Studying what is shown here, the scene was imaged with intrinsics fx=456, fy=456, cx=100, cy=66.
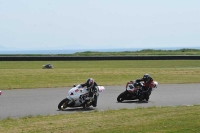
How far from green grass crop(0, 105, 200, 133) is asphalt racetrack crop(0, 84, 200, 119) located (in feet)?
5.71

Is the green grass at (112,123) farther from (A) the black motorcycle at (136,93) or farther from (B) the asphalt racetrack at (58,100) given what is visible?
(A) the black motorcycle at (136,93)

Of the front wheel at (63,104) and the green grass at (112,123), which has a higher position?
the green grass at (112,123)

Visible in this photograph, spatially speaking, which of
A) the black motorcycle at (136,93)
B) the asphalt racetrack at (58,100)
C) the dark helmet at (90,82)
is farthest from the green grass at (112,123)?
the black motorcycle at (136,93)

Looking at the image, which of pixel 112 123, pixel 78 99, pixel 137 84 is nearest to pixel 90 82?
pixel 78 99

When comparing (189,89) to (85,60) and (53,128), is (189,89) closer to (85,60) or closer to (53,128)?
→ (53,128)

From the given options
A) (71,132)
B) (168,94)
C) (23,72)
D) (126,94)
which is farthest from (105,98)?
(23,72)

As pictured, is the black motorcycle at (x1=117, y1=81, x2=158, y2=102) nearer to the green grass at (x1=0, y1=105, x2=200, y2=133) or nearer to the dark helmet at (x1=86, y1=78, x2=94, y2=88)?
the dark helmet at (x1=86, y1=78, x2=94, y2=88)

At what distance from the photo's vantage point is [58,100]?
1823 centimetres

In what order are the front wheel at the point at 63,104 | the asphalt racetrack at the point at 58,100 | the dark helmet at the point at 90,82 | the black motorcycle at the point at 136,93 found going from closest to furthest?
the asphalt racetrack at the point at 58,100 → the front wheel at the point at 63,104 → the dark helmet at the point at 90,82 → the black motorcycle at the point at 136,93

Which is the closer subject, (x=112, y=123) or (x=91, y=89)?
(x=112, y=123)

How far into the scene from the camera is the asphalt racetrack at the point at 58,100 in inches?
601

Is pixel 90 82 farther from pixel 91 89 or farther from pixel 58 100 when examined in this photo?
pixel 58 100

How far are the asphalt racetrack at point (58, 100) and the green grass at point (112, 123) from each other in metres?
1.74

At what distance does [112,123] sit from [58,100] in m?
6.91
